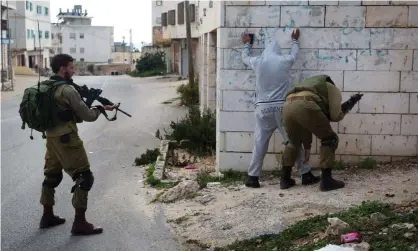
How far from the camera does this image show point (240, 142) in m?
7.17

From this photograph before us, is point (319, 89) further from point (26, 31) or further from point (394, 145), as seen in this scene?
point (26, 31)

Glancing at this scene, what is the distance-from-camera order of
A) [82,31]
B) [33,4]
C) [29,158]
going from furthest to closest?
[82,31] → [33,4] → [29,158]

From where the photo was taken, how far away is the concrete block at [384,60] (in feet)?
22.6

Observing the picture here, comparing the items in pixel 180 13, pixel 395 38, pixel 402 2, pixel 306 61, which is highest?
pixel 180 13

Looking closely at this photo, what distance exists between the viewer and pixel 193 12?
2748 centimetres

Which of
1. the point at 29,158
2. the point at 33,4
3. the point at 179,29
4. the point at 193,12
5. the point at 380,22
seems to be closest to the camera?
the point at 380,22

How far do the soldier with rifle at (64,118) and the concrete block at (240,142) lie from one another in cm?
204

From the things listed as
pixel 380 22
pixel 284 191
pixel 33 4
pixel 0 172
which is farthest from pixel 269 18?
pixel 33 4

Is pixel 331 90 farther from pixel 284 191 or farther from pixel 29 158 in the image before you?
pixel 29 158

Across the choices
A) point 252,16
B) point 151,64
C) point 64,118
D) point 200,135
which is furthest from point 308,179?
point 151,64

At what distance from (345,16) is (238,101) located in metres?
1.76

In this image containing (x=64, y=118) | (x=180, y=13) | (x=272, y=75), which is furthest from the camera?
(x=180, y=13)

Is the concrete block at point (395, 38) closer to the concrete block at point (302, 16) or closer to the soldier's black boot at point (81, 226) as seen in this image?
the concrete block at point (302, 16)

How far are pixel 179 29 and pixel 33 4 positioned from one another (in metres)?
31.3
